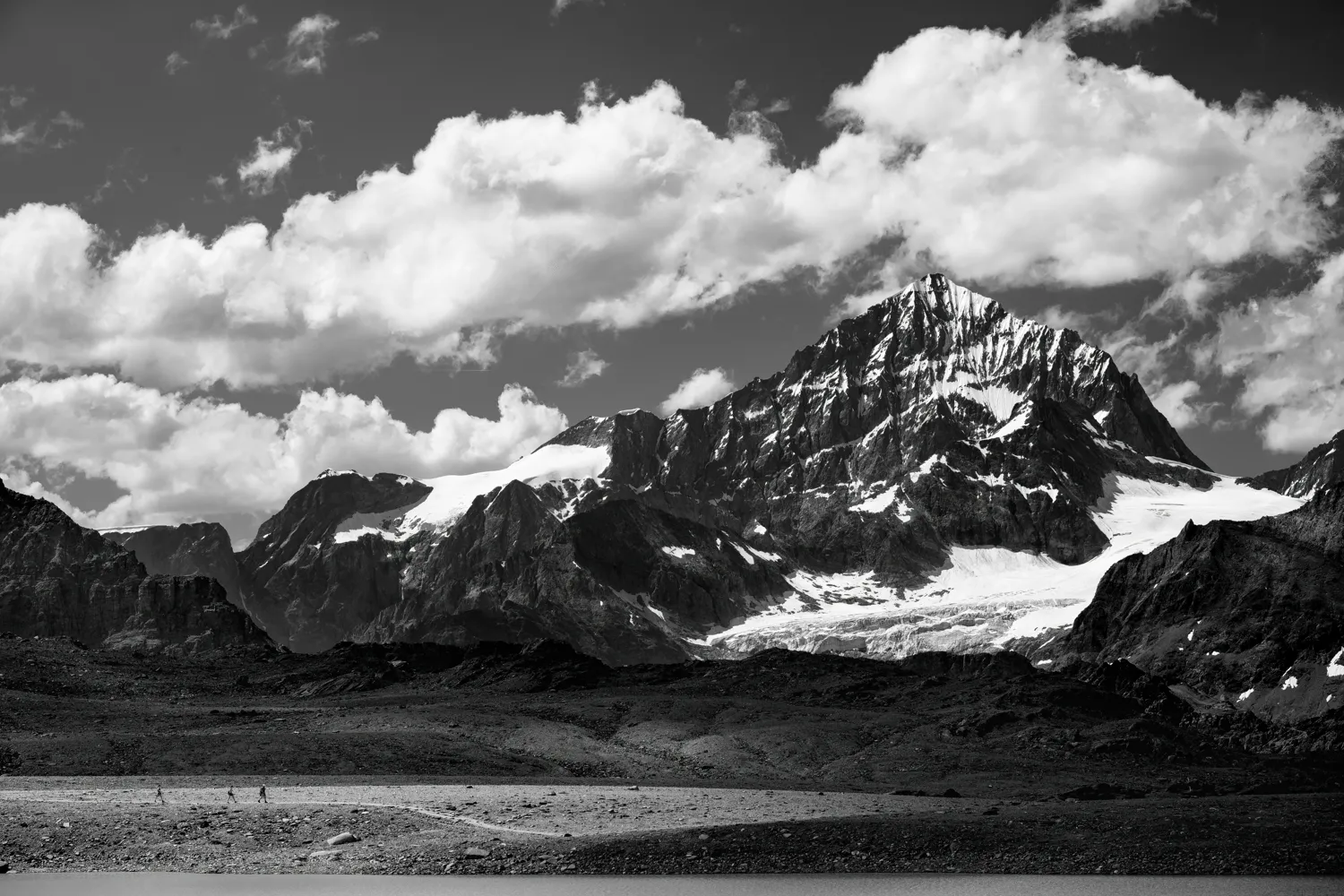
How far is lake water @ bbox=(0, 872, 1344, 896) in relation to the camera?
67.2 metres

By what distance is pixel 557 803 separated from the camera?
332 ft

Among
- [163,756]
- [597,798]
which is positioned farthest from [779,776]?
[163,756]

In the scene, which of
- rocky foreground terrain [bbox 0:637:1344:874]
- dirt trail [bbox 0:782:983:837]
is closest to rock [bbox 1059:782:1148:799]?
rocky foreground terrain [bbox 0:637:1344:874]

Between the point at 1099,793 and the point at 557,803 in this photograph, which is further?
the point at 1099,793

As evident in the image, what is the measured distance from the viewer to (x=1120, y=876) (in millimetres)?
74562

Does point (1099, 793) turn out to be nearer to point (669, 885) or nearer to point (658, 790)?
point (658, 790)

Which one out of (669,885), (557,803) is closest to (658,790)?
(557,803)

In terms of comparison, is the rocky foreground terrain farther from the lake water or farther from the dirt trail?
the lake water

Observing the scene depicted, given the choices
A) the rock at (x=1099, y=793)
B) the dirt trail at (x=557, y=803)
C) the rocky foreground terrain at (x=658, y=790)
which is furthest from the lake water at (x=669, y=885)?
the rock at (x=1099, y=793)

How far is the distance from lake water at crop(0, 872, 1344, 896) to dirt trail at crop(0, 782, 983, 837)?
41.1 ft

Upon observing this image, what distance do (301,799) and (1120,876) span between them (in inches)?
2025

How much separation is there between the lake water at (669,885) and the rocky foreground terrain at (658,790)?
2.48m

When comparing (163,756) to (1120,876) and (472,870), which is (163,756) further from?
(1120,876)

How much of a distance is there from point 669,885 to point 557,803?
104 feet
